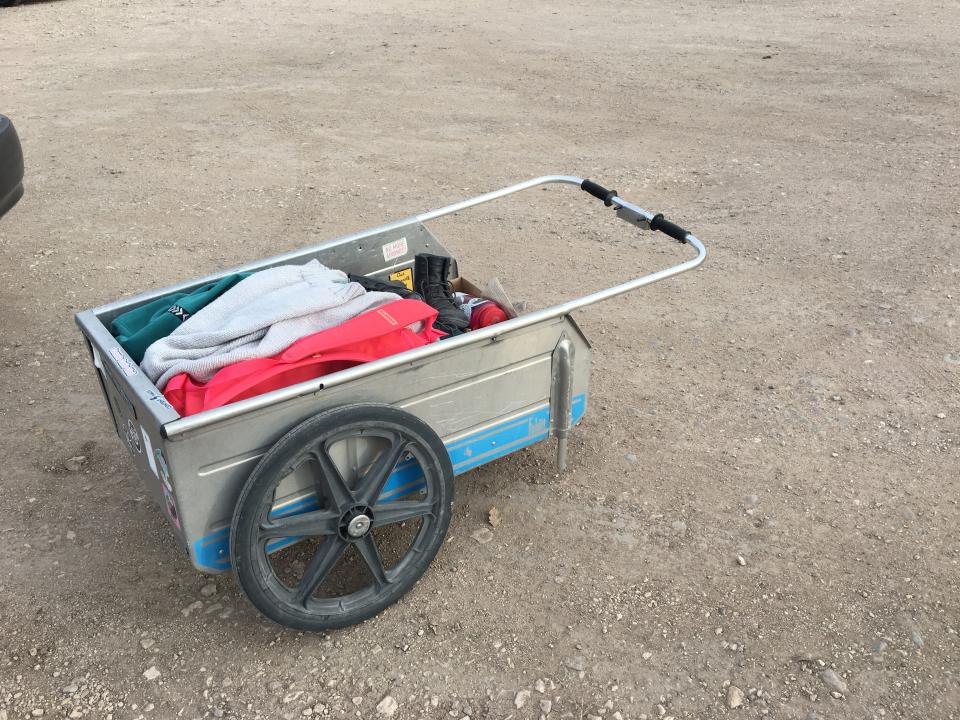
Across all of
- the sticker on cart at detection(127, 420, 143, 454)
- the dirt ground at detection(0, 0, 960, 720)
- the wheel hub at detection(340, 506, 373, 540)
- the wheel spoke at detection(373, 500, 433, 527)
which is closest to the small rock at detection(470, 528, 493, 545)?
the dirt ground at detection(0, 0, 960, 720)

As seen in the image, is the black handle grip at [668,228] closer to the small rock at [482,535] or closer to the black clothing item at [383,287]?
the black clothing item at [383,287]

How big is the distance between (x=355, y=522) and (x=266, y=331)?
61 cm

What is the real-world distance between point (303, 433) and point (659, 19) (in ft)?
28.6

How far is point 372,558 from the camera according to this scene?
8.69ft

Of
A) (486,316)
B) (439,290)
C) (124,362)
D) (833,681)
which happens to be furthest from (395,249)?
(833,681)

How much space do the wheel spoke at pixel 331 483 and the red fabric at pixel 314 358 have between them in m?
0.24

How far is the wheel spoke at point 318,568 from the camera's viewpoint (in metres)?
2.54

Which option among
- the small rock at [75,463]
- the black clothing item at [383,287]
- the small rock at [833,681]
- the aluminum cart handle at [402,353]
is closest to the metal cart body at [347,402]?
the aluminum cart handle at [402,353]

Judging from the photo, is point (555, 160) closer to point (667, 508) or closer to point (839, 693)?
point (667, 508)

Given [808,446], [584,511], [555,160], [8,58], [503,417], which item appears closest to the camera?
[503,417]

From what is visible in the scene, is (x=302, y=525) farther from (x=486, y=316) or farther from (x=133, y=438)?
(x=486, y=316)

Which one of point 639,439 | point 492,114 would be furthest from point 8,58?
point 639,439

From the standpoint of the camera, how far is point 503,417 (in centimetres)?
283

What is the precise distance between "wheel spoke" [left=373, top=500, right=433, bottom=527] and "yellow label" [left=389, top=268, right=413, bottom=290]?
103cm
